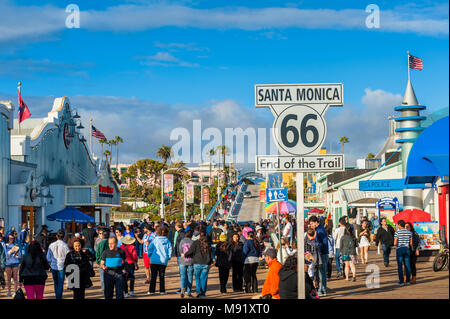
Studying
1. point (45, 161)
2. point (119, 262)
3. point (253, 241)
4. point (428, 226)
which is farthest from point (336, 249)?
point (45, 161)

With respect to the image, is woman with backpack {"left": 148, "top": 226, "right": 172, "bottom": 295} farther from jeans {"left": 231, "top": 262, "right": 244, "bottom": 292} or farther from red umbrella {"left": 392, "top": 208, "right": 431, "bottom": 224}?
red umbrella {"left": 392, "top": 208, "right": 431, "bottom": 224}

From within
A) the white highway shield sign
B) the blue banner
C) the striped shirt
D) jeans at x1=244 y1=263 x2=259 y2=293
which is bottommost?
jeans at x1=244 y1=263 x2=259 y2=293

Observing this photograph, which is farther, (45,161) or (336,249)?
(45,161)

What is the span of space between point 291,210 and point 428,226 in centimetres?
1023

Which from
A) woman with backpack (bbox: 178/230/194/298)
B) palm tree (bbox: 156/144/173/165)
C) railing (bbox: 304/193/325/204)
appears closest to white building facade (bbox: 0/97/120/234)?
woman with backpack (bbox: 178/230/194/298)

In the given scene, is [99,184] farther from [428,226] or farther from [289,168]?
[289,168]

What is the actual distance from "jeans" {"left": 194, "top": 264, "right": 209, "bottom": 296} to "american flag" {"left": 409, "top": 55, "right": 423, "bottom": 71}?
21901mm

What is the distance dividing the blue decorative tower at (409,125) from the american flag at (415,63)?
711mm

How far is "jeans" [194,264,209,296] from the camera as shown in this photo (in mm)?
15727

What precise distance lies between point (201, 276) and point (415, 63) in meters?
22.6

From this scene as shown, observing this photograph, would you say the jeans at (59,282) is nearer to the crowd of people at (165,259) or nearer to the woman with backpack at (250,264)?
the crowd of people at (165,259)
